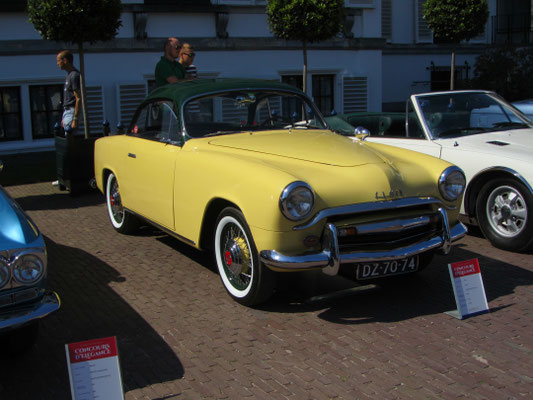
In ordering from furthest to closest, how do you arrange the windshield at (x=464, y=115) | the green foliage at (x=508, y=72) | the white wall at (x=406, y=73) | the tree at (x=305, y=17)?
1. the white wall at (x=406, y=73)
2. the green foliage at (x=508, y=72)
3. the tree at (x=305, y=17)
4. the windshield at (x=464, y=115)

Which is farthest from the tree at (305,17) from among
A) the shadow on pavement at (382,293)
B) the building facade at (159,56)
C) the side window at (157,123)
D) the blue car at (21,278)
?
the blue car at (21,278)

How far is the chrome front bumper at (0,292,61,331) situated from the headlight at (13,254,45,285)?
14cm

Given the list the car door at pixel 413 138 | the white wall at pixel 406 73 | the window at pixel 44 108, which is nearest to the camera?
the car door at pixel 413 138

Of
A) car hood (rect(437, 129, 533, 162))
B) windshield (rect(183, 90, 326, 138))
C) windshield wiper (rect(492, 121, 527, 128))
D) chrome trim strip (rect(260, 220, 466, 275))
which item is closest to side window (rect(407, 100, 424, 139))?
car hood (rect(437, 129, 533, 162))

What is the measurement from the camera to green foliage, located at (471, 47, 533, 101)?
18.1 metres

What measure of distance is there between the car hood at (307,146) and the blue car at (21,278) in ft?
6.76

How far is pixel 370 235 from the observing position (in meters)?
4.71

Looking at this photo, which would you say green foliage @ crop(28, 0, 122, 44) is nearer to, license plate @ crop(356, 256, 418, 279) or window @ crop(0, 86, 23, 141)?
window @ crop(0, 86, 23, 141)

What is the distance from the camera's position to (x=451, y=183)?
5.05 meters

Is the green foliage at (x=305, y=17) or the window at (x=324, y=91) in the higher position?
the green foliage at (x=305, y=17)

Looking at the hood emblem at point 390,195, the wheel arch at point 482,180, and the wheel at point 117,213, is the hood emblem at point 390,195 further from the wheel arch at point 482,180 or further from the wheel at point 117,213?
the wheel at point 117,213

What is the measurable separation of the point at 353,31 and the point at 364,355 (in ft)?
48.0

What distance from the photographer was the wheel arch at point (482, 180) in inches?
237

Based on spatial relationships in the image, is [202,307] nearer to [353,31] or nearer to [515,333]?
[515,333]
